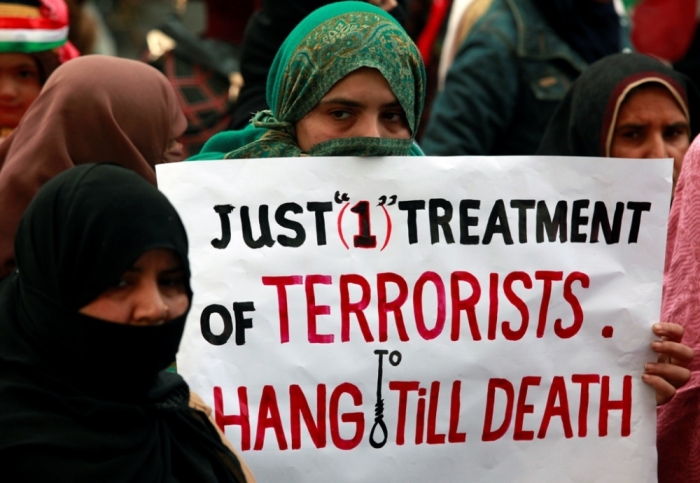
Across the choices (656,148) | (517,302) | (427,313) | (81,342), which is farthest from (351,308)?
(656,148)

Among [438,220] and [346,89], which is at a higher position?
[346,89]

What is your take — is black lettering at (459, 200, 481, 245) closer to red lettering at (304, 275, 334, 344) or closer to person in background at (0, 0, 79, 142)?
red lettering at (304, 275, 334, 344)

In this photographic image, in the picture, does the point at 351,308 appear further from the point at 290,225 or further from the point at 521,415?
the point at 521,415

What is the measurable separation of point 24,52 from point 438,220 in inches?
81.6

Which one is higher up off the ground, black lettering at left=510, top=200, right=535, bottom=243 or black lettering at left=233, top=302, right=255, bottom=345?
black lettering at left=510, top=200, right=535, bottom=243

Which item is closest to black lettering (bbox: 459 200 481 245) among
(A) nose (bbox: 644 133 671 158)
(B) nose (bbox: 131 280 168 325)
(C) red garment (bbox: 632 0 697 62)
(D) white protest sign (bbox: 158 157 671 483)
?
(D) white protest sign (bbox: 158 157 671 483)

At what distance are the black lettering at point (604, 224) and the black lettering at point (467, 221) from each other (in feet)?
1.06

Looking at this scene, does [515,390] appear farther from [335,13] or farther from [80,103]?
[80,103]

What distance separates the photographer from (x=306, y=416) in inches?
131

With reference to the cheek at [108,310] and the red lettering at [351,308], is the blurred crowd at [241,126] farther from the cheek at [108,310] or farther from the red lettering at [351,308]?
the red lettering at [351,308]

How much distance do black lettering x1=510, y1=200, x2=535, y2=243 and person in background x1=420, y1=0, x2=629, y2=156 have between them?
160 centimetres

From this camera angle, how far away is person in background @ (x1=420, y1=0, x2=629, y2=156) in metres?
5.13

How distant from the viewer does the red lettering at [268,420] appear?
331 centimetres

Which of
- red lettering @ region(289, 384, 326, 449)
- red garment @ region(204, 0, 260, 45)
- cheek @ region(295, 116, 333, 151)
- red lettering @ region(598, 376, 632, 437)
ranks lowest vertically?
red garment @ region(204, 0, 260, 45)
